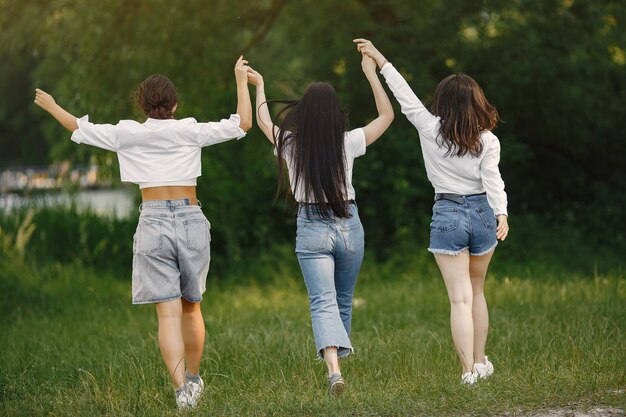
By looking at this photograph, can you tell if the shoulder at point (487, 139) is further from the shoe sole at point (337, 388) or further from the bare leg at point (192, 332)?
the bare leg at point (192, 332)

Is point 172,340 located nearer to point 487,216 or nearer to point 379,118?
point 379,118

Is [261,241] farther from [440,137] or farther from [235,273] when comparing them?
[440,137]

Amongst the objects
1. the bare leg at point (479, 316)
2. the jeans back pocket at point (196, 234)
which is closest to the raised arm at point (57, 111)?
the jeans back pocket at point (196, 234)

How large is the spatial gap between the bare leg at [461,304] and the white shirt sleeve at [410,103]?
749 mm

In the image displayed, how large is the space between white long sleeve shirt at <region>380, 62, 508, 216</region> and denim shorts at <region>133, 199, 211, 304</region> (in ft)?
4.37

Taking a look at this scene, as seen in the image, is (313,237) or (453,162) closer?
(313,237)

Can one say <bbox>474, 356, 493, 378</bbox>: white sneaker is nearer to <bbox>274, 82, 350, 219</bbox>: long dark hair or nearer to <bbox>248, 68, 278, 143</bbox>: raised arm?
<bbox>274, 82, 350, 219</bbox>: long dark hair

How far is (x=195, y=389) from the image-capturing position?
5.25 metres

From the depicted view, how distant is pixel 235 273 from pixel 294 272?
875 mm

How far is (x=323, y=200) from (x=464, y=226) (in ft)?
2.70

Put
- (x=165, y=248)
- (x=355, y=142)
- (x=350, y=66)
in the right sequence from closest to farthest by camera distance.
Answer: (x=165, y=248) < (x=355, y=142) < (x=350, y=66)

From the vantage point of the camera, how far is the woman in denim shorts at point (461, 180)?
5273 mm

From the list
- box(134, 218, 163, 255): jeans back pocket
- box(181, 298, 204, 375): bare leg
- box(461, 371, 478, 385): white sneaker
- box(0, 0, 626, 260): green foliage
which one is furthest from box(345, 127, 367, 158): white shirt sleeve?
box(0, 0, 626, 260): green foliage

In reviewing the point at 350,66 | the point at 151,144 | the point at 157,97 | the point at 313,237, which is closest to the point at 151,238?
the point at 151,144
